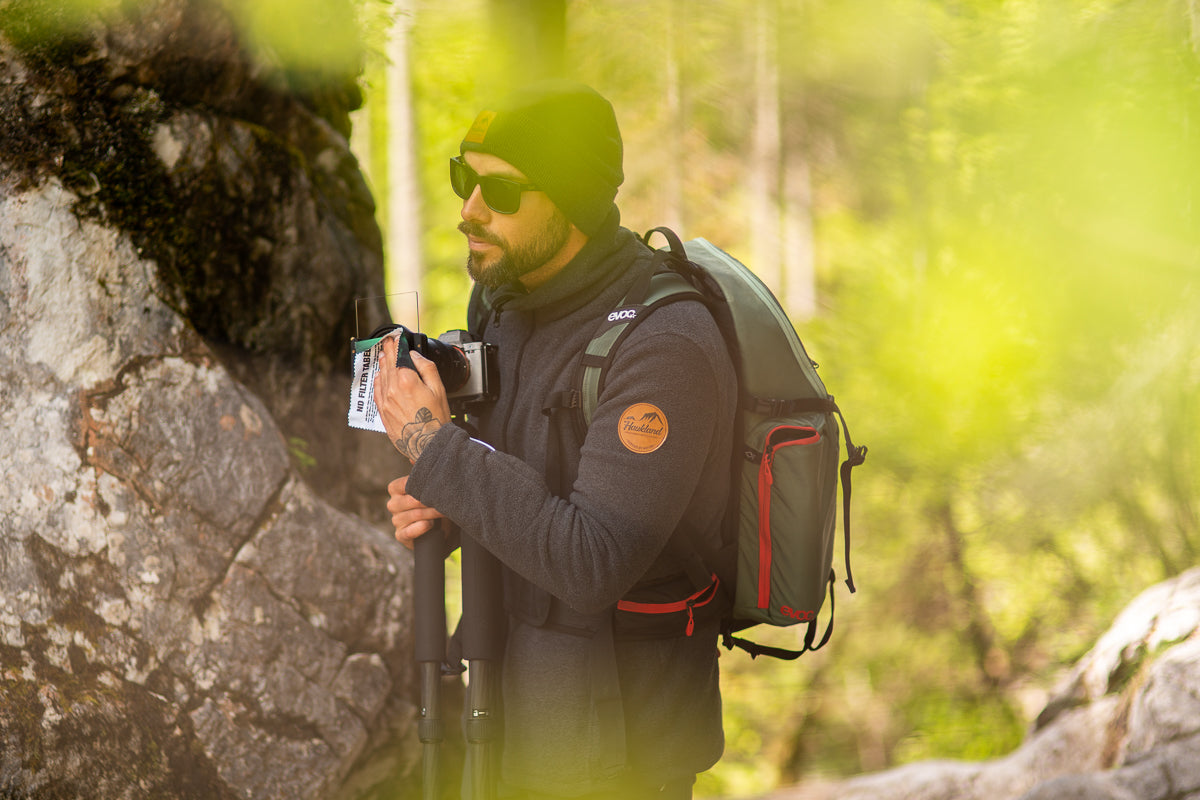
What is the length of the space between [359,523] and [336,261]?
1.04 metres

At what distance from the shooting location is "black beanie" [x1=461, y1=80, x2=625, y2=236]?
1943 mm

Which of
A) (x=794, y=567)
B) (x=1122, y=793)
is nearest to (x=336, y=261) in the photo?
(x=794, y=567)

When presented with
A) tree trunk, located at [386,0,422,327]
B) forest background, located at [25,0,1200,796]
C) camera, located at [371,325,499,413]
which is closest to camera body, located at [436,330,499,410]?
camera, located at [371,325,499,413]

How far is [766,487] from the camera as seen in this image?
1.95m

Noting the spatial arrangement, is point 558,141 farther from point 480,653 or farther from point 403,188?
point 403,188

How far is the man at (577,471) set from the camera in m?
1.72

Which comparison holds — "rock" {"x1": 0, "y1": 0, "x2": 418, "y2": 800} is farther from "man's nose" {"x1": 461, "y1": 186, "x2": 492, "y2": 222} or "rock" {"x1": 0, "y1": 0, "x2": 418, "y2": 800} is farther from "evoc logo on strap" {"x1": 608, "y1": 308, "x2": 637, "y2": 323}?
"evoc logo on strap" {"x1": 608, "y1": 308, "x2": 637, "y2": 323}

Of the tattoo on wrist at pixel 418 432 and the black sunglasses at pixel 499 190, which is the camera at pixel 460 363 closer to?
the tattoo on wrist at pixel 418 432

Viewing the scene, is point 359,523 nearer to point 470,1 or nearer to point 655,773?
point 655,773

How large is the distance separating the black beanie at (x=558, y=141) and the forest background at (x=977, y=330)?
2.46 m

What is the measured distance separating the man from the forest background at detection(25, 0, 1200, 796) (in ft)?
8.27

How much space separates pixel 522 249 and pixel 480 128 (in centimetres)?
29

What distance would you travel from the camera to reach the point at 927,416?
7.25 m

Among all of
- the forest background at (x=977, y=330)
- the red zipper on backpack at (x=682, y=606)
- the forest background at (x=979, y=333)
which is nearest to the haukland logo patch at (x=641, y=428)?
the red zipper on backpack at (x=682, y=606)
